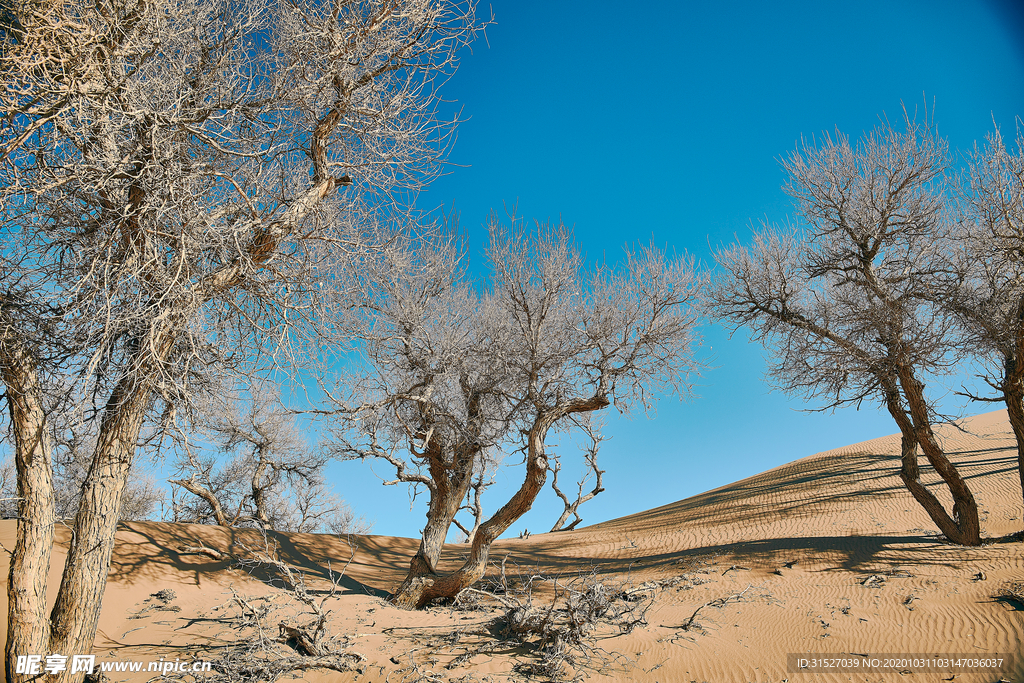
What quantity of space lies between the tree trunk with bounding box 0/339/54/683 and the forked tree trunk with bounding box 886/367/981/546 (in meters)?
14.9

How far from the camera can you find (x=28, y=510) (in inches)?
204

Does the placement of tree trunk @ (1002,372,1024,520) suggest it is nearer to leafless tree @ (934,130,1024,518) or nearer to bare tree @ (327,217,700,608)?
leafless tree @ (934,130,1024,518)

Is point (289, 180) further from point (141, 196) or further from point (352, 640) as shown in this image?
point (352, 640)

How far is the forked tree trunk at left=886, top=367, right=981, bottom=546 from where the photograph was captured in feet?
38.3

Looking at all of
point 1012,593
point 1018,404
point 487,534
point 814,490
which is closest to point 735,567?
point 1012,593

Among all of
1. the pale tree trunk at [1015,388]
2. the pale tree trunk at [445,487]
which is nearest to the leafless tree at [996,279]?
the pale tree trunk at [1015,388]

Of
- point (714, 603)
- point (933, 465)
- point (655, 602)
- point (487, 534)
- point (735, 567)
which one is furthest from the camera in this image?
point (933, 465)

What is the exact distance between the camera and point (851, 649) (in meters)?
7.04

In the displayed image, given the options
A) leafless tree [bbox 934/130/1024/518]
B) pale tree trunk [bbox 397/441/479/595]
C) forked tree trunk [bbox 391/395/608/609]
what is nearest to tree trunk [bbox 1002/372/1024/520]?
leafless tree [bbox 934/130/1024/518]

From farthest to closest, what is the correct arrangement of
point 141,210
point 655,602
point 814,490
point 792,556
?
1. point 814,490
2. point 792,556
3. point 655,602
4. point 141,210

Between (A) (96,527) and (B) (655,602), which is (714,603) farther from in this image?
(A) (96,527)

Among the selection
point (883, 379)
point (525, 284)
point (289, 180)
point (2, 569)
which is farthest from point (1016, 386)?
point (2, 569)

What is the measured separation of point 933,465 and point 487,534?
1022 centimetres

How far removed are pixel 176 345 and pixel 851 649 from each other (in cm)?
929
